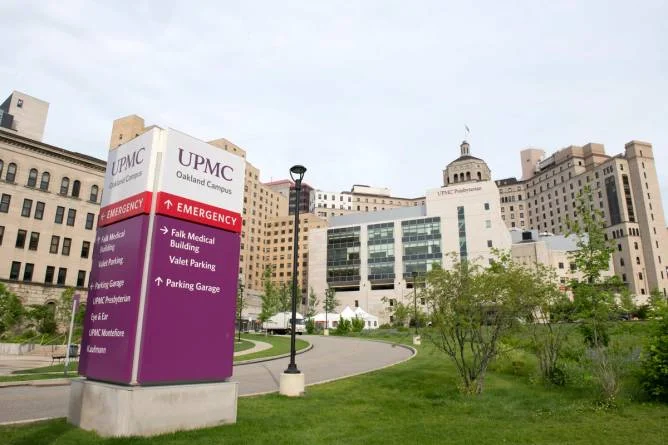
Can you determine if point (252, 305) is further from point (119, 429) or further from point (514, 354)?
point (119, 429)

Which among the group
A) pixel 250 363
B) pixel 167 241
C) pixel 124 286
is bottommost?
pixel 250 363

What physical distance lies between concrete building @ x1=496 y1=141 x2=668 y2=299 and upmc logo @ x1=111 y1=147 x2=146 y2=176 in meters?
98.3

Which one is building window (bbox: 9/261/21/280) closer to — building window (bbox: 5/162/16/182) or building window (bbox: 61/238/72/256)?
building window (bbox: 61/238/72/256)

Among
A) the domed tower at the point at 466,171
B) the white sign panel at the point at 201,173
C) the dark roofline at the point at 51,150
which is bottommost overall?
the white sign panel at the point at 201,173

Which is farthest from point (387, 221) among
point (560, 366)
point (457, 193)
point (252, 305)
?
point (560, 366)

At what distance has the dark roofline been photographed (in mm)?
45844

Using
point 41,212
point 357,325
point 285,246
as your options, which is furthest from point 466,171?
point 41,212

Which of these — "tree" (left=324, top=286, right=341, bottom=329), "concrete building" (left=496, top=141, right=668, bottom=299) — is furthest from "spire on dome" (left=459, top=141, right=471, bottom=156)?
"tree" (left=324, top=286, right=341, bottom=329)

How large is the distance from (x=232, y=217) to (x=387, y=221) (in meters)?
88.0

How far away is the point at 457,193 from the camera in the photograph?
90062 millimetres

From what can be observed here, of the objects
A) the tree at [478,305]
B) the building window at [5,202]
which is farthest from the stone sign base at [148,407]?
the building window at [5,202]

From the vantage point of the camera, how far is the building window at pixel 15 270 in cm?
4417

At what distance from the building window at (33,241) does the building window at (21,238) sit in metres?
0.55

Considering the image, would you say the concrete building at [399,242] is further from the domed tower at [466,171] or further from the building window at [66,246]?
the building window at [66,246]
